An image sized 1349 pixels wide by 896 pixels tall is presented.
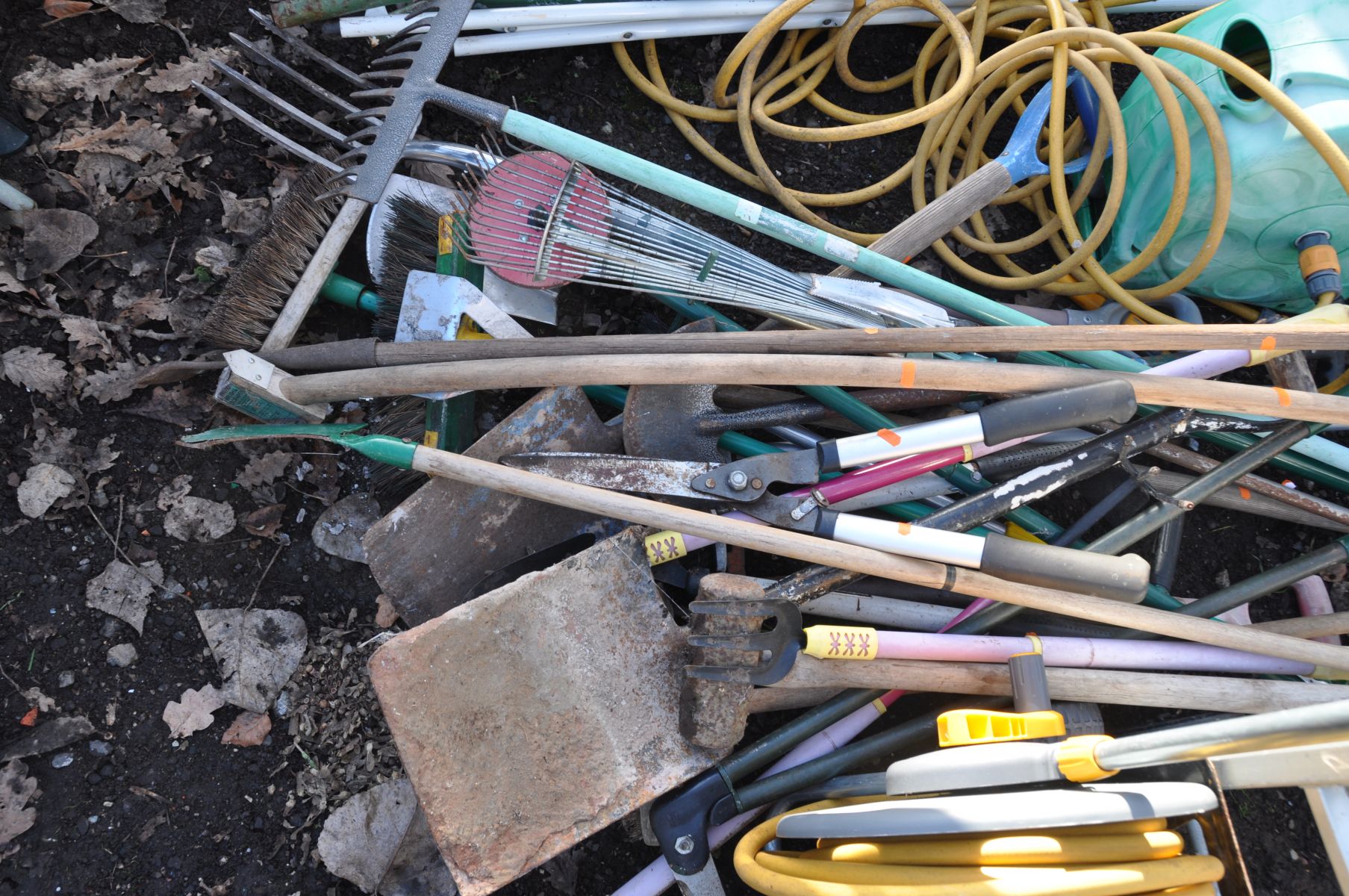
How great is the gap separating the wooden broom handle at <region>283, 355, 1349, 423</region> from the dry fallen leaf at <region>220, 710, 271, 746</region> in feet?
3.45

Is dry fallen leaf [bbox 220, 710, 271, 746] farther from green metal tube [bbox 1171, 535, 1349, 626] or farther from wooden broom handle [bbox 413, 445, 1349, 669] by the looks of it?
green metal tube [bbox 1171, 535, 1349, 626]

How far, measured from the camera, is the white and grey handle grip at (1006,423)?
6.65 ft

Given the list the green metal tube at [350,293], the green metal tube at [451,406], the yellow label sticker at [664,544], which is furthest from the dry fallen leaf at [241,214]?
the yellow label sticker at [664,544]

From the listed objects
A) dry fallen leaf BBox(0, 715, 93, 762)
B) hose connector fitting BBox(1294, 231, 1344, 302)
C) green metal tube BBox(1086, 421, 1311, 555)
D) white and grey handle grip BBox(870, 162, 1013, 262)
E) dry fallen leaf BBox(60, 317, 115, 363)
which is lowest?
dry fallen leaf BBox(0, 715, 93, 762)

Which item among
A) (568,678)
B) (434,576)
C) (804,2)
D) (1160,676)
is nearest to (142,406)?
(434,576)

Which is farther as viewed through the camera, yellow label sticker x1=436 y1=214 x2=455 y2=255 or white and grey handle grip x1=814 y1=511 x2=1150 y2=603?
yellow label sticker x1=436 y1=214 x2=455 y2=255

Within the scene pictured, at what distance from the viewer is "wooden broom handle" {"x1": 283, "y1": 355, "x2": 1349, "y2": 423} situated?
2.04 metres

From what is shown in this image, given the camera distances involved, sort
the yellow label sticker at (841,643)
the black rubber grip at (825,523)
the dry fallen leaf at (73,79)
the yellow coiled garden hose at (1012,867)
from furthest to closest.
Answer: the dry fallen leaf at (73,79) → the black rubber grip at (825,523) → the yellow label sticker at (841,643) → the yellow coiled garden hose at (1012,867)

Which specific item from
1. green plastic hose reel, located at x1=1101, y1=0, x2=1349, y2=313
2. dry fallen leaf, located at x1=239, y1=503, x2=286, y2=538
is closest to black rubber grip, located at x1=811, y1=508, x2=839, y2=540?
green plastic hose reel, located at x1=1101, y1=0, x2=1349, y2=313

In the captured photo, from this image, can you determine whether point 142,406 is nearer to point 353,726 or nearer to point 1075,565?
point 353,726

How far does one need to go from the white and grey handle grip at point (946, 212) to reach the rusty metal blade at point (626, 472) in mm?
823

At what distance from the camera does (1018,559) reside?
2.03 meters

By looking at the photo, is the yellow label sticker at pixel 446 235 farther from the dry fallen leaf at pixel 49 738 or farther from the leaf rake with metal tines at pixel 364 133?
the dry fallen leaf at pixel 49 738

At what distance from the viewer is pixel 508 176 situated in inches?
94.0
